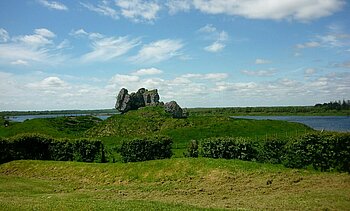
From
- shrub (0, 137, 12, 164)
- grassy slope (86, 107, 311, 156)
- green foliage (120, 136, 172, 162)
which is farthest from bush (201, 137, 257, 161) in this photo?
grassy slope (86, 107, 311, 156)

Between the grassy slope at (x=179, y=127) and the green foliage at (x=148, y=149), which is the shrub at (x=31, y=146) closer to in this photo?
the green foliage at (x=148, y=149)

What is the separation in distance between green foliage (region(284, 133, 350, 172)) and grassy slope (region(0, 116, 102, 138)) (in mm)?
38878

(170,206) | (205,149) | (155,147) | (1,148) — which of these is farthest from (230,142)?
(1,148)

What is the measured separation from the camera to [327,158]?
77.8ft

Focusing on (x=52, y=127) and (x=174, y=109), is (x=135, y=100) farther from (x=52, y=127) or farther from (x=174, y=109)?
(x=52, y=127)

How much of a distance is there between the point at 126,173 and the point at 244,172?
8410mm

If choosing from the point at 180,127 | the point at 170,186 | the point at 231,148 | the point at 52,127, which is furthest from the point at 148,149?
the point at 52,127

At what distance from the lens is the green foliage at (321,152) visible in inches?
913

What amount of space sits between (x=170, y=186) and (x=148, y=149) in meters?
8.72

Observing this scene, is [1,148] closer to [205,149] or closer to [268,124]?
[205,149]

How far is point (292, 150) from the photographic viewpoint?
25.4 meters

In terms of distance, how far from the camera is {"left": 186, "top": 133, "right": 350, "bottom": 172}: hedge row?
23359 mm

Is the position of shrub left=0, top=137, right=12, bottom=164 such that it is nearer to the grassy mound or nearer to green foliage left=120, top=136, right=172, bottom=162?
green foliage left=120, top=136, right=172, bottom=162

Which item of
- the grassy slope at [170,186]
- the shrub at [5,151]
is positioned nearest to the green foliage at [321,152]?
the grassy slope at [170,186]
